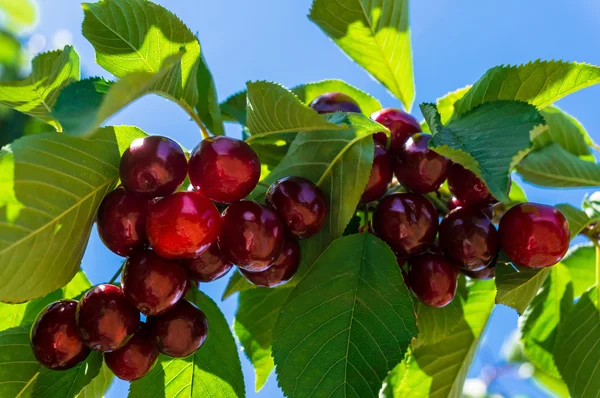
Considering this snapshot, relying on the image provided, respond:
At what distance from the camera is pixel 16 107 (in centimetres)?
96

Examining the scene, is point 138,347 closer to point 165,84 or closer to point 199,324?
point 199,324

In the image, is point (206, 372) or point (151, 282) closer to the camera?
point (151, 282)

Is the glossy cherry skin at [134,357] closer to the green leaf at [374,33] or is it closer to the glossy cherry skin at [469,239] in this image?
Answer: the glossy cherry skin at [469,239]

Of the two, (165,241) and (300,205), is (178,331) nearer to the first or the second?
(165,241)

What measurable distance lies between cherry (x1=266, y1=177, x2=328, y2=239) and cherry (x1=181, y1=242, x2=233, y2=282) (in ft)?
0.35

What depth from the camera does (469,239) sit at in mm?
913

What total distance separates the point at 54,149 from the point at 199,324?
0.31 m

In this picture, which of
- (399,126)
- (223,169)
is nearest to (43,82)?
(223,169)

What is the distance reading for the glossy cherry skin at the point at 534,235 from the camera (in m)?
0.91

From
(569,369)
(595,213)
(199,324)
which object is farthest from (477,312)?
(199,324)

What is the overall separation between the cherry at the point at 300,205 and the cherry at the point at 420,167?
0.15 meters

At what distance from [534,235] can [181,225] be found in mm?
518

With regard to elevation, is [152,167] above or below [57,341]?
above

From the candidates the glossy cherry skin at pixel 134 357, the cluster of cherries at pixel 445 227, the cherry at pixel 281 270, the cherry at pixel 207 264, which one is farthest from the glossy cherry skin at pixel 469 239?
the glossy cherry skin at pixel 134 357
